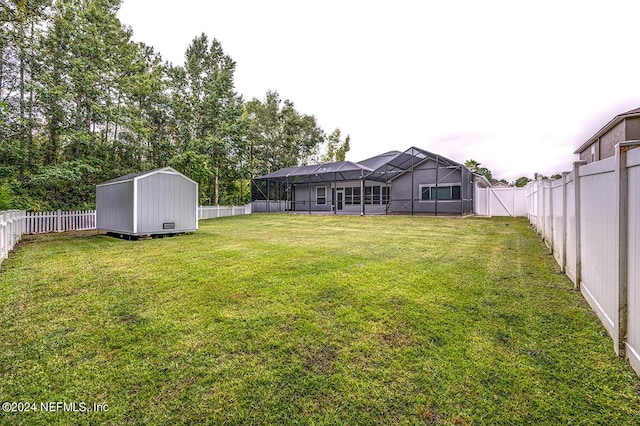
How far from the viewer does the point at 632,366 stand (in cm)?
190

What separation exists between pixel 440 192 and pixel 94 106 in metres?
18.2

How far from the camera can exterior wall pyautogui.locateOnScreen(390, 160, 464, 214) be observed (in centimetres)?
1584

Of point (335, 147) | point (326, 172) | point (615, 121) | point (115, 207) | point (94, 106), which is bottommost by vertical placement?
point (115, 207)

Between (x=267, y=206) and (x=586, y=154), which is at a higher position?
(x=586, y=154)

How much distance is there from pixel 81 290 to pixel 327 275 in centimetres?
344

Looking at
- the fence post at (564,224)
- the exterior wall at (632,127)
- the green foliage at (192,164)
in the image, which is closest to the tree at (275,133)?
the green foliage at (192,164)

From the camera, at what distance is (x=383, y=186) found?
761 inches

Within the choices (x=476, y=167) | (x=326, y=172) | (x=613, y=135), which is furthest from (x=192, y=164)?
(x=476, y=167)

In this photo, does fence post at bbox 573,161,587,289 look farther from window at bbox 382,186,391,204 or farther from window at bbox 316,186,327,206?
window at bbox 316,186,327,206

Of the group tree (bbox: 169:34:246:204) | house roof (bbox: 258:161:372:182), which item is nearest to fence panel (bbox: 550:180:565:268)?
house roof (bbox: 258:161:372:182)

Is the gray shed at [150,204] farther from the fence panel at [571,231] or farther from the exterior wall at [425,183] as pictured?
the exterior wall at [425,183]

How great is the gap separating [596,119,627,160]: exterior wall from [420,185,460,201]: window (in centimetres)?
766

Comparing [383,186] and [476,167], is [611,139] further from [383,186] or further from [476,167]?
[476,167]

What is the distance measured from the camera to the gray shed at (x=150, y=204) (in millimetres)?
8586
